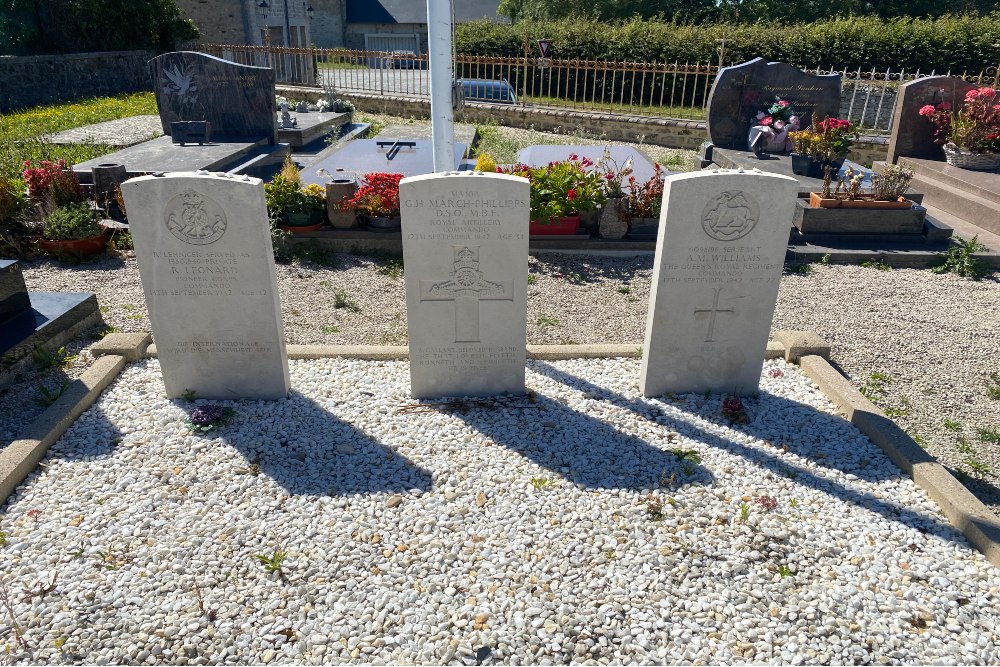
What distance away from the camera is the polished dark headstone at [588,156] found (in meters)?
10.5

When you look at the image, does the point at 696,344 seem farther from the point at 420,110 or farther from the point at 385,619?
the point at 420,110

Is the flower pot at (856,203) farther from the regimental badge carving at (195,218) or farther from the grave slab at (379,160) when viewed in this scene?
the regimental badge carving at (195,218)

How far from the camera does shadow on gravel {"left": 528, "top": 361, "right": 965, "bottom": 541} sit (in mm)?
3660

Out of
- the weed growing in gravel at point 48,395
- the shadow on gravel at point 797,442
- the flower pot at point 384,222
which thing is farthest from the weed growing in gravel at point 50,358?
the shadow on gravel at point 797,442

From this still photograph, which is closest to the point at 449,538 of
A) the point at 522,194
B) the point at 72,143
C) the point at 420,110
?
the point at 522,194

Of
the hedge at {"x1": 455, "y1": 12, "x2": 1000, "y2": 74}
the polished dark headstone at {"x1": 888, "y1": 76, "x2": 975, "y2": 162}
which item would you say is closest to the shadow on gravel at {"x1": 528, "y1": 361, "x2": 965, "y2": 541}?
the polished dark headstone at {"x1": 888, "y1": 76, "x2": 975, "y2": 162}

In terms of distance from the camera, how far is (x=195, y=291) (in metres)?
4.33

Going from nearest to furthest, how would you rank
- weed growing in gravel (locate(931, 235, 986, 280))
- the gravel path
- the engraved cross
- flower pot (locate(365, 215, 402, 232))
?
1. the engraved cross
2. the gravel path
3. weed growing in gravel (locate(931, 235, 986, 280))
4. flower pot (locate(365, 215, 402, 232))

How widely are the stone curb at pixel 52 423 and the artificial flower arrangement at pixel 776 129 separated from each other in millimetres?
10070

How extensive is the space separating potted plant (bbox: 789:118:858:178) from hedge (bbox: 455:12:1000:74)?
1135cm

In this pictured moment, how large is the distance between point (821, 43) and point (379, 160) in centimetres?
1531

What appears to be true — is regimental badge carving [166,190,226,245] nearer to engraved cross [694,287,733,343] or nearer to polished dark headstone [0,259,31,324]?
polished dark headstone [0,259,31,324]

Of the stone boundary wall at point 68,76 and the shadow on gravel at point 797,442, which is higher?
the stone boundary wall at point 68,76

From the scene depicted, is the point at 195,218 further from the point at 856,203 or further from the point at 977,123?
the point at 977,123
